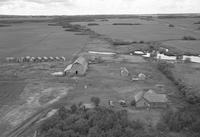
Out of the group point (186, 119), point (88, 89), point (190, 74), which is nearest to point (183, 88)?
point (190, 74)

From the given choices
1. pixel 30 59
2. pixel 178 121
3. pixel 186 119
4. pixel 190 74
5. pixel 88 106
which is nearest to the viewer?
pixel 178 121

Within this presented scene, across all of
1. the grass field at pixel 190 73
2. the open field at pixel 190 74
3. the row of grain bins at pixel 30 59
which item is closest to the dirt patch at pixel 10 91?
the row of grain bins at pixel 30 59

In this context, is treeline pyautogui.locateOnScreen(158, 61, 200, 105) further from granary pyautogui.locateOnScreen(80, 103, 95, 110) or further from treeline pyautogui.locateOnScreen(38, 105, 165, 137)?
granary pyautogui.locateOnScreen(80, 103, 95, 110)

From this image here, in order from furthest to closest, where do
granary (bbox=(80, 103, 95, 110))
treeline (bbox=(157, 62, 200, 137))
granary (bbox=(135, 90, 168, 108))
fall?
1. granary (bbox=(135, 90, 168, 108))
2. granary (bbox=(80, 103, 95, 110))
3. treeline (bbox=(157, 62, 200, 137))

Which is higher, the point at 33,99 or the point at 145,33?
the point at 145,33

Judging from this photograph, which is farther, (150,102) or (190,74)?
(190,74)

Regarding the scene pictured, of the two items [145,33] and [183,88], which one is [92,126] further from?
[145,33]

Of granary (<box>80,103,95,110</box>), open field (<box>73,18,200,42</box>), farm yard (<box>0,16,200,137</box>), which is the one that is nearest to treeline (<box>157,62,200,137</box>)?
farm yard (<box>0,16,200,137</box>)

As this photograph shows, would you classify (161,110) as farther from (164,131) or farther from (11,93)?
(11,93)
